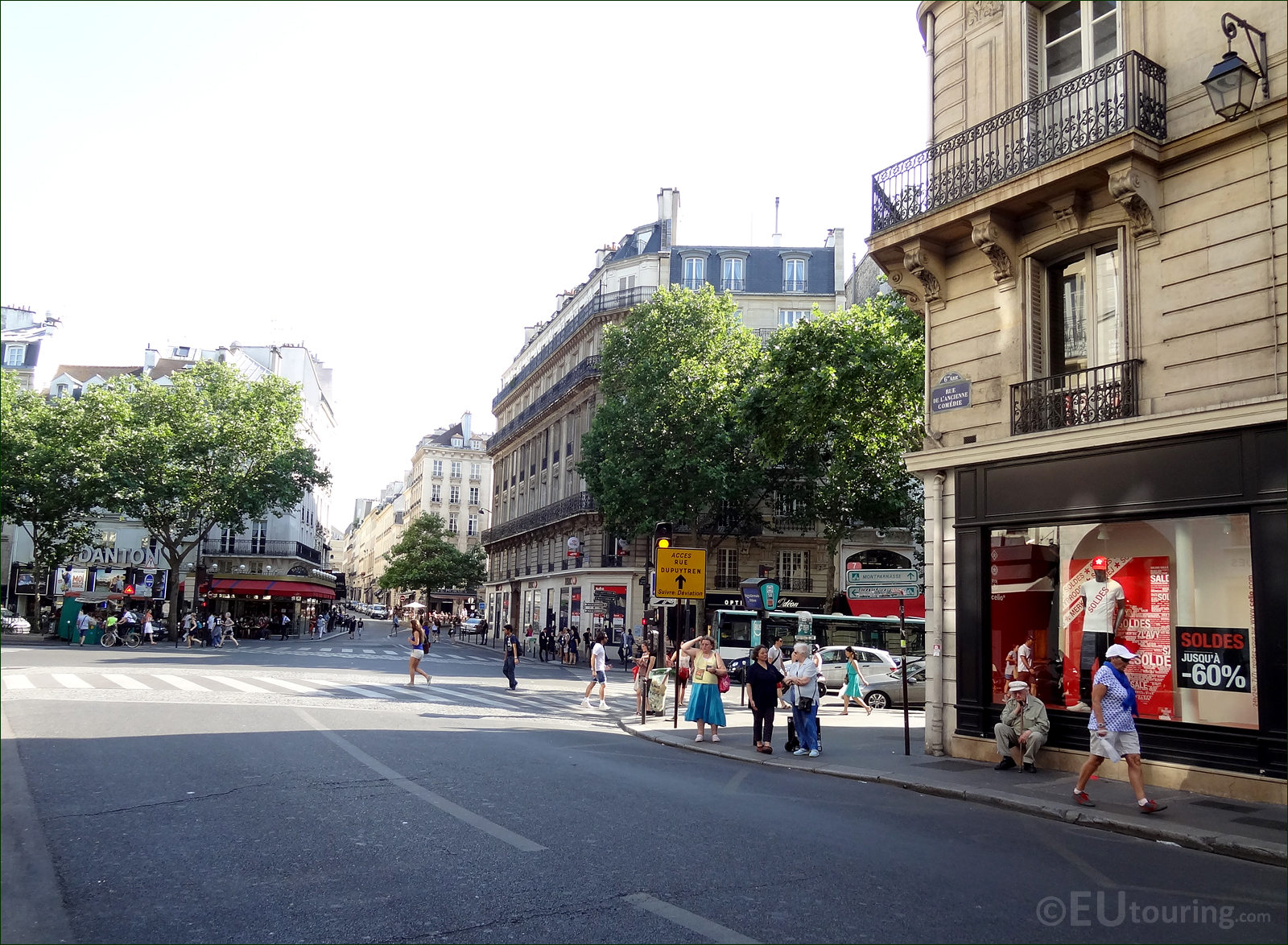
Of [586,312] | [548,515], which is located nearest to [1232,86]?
[586,312]

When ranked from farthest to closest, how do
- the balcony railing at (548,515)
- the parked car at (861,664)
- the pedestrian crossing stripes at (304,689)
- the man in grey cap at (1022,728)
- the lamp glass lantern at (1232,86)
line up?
the balcony railing at (548,515), the parked car at (861,664), the pedestrian crossing stripes at (304,689), the man in grey cap at (1022,728), the lamp glass lantern at (1232,86)

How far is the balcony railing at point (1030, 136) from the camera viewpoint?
11703mm

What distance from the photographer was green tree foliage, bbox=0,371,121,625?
4416cm

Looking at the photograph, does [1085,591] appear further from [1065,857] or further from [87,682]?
[87,682]

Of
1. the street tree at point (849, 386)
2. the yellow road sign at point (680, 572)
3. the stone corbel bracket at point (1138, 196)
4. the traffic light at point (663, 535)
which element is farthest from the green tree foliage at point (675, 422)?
the stone corbel bracket at point (1138, 196)

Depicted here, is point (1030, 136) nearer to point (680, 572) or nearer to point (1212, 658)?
point (1212, 658)

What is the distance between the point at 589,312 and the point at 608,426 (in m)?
16.8

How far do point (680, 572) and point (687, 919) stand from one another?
13.2 meters

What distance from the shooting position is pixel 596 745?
46.0ft

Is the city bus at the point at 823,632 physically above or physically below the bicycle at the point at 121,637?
above

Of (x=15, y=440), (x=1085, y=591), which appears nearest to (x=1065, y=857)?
(x=1085, y=591)

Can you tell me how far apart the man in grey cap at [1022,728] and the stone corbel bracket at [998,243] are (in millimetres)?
5456

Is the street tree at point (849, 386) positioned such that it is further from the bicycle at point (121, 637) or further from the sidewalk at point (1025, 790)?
the bicycle at point (121, 637)

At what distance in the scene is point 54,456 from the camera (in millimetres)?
44750
